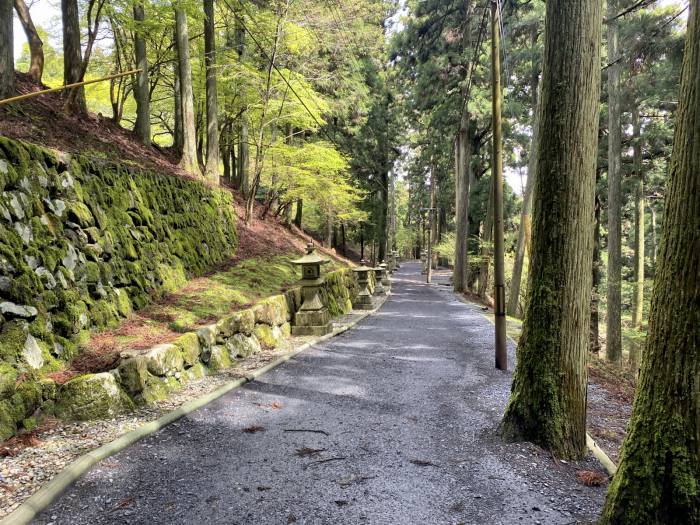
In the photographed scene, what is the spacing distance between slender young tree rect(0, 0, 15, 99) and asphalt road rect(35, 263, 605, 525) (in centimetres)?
617

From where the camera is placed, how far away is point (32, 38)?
9086 mm

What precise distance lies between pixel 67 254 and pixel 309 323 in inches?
204

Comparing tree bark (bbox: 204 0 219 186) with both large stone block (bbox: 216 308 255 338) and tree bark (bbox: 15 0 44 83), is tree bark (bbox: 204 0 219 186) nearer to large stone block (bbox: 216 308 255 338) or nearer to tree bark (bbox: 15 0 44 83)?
tree bark (bbox: 15 0 44 83)

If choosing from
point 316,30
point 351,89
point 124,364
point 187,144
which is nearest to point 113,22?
point 187,144

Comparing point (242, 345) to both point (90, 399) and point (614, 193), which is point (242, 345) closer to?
point (90, 399)

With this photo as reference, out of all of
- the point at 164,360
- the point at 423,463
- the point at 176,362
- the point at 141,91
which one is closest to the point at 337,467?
the point at 423,463

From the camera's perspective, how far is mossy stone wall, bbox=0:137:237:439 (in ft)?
12.5

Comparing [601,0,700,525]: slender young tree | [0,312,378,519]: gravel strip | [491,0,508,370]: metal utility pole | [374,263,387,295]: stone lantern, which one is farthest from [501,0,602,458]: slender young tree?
[374,263,387,295]: stone lantern

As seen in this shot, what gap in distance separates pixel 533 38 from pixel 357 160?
10259mm

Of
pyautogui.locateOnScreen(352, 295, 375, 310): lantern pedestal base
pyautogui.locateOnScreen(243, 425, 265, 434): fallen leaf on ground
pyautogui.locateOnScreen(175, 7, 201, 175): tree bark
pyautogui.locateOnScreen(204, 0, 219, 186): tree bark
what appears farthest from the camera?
pyautogui.locateOnScreen(352, 295, 375, 310): lantern pedestal base

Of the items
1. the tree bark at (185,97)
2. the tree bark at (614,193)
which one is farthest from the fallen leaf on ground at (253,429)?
the tree bark at (614,193)

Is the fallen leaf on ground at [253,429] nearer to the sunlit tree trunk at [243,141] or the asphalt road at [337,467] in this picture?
the asphalt road at [337,467]

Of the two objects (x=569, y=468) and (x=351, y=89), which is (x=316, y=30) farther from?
(x=569, y=468)

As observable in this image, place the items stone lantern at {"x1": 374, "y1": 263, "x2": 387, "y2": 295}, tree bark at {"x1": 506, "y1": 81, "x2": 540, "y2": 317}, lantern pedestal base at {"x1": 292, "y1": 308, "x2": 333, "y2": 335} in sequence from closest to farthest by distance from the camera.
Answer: lantern pedestal base at {"x1": 292, "y1": 308, "x2": 333, "y2": 335} < tree bark at {"x1": 506, "y1": 81, "x2": 540, "y2": 317} < stone lantern at {"x1": 374, "y1": 263, "x2": 387, "y2": 295}
